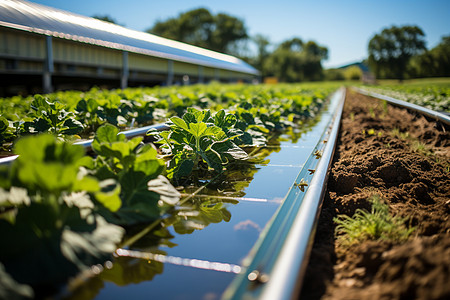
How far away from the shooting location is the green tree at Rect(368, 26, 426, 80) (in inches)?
2633

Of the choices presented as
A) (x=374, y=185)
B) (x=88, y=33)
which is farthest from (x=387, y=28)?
(x=374, y=185)

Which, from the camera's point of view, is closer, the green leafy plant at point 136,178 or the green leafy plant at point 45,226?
the green leafy plant at point 45,226

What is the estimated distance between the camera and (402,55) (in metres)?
67.3

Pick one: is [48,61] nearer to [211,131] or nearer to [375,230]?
[211,131]

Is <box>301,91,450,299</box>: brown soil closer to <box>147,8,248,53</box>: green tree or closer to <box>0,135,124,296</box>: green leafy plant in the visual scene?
<box>0,135,124,296</box>: green leafy plant

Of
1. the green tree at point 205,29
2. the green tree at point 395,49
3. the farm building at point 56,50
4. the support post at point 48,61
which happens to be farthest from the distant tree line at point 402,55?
the support post at point 48,61

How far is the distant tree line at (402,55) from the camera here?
66.6 m

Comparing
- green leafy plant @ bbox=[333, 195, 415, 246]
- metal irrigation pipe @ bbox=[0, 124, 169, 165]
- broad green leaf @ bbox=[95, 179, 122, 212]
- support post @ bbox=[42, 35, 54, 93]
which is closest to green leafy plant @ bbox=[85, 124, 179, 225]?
broad green leaf @ bbox=[95, 179, 122, 212]

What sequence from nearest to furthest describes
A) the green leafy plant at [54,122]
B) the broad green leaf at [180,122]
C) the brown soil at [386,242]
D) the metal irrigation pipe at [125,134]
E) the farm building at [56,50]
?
the brown soil at [386,242] < the metal irrigation pipe at [125,134] < the broad green leaf at [180,122] < the green leafy plant at [54,122] < the farm building at [56,50]

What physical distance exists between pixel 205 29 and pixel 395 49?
131ft

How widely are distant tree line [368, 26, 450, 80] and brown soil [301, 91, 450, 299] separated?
73747mm

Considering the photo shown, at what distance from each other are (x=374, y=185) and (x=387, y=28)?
8048 cm

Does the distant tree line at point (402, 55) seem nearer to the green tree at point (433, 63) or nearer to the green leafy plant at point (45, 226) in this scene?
the green tree at point (433, 63)

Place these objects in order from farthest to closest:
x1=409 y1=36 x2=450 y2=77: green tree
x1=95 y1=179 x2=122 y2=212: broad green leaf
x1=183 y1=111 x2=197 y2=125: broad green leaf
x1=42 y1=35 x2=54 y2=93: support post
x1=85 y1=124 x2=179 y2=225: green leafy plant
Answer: x1=409 y1=36 x2=450 y2=77: green tree → x1=42 y1=35 x2=54 y2=93: support post → x1=183 y1=111 x2=197 y2=125: broad green leaf → x1=85 y1=124 x2=179 y2=225: green leafy plant → x1=95 y1=179 x2=122 y2=212: broad green leaf
